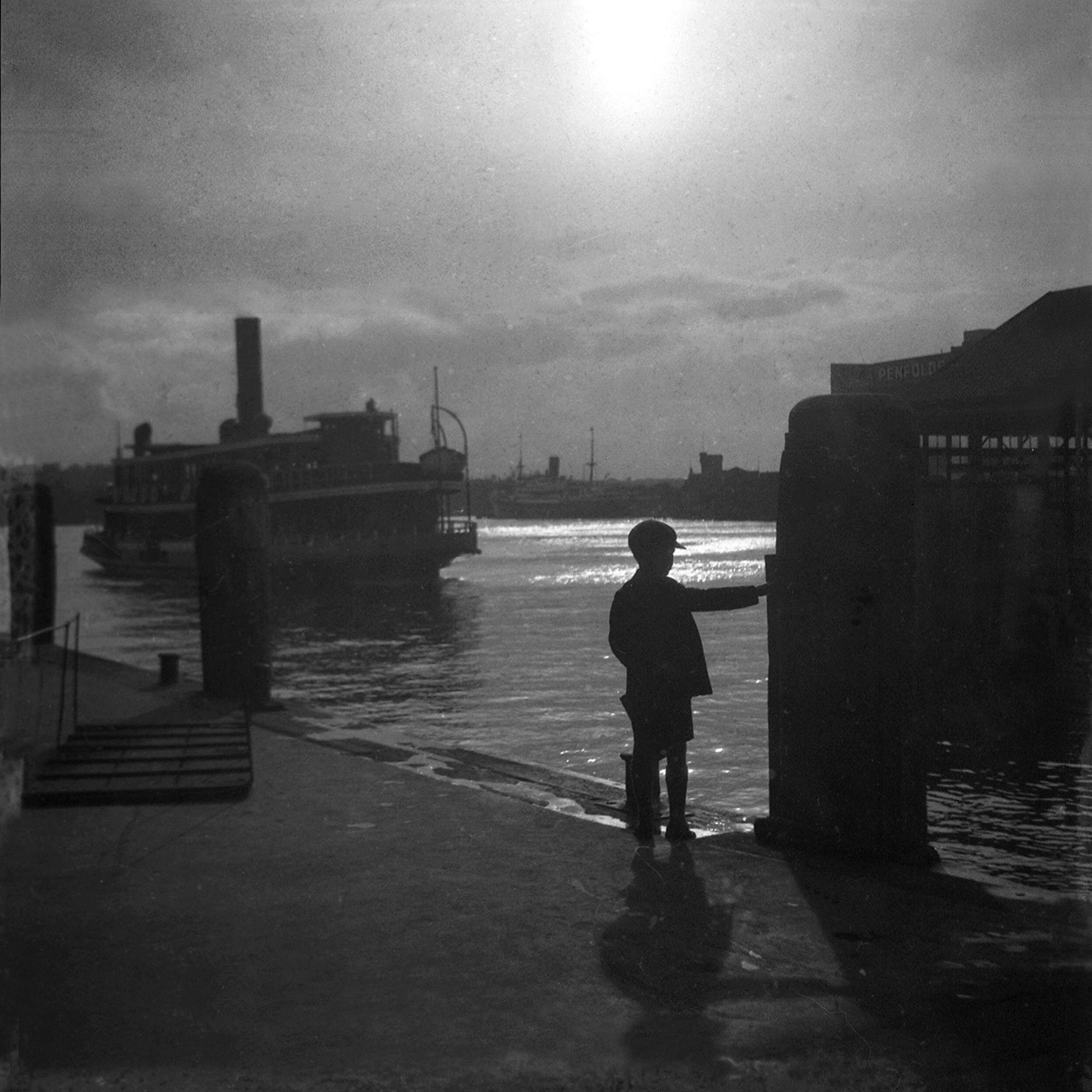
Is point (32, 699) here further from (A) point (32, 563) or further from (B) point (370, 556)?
(B) point (370, 556)

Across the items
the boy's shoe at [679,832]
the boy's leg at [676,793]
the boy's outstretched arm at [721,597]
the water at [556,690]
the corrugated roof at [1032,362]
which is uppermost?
the corrugated roof at [1032,362]

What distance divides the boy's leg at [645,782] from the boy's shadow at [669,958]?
0.35 metres

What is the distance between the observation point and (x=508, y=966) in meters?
3.49

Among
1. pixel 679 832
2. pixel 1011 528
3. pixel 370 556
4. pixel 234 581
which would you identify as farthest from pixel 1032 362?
pixel 370 556

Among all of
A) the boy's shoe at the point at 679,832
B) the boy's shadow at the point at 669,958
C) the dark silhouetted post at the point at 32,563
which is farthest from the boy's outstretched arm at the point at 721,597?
the dark silhouetted post at the point at 32,563

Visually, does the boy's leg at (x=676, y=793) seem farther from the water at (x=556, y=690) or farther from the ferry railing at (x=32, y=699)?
the ferry railing at (x=32, y=699)

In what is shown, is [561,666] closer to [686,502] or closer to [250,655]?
[686,502]

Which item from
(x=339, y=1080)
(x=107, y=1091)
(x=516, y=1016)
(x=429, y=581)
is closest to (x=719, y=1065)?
(x=516, y=1016)

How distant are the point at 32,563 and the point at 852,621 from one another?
15725 millimetres

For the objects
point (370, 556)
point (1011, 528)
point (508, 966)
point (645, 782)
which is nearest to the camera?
point (508, 966)

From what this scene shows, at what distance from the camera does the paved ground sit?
2.86m

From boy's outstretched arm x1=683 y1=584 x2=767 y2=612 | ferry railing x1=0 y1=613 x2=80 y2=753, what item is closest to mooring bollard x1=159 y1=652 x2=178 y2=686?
ferry railing x1=0 y1=613 x2=80 y2=753

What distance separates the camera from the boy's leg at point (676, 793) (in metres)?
4.95

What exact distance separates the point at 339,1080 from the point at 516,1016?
0.51 metres
